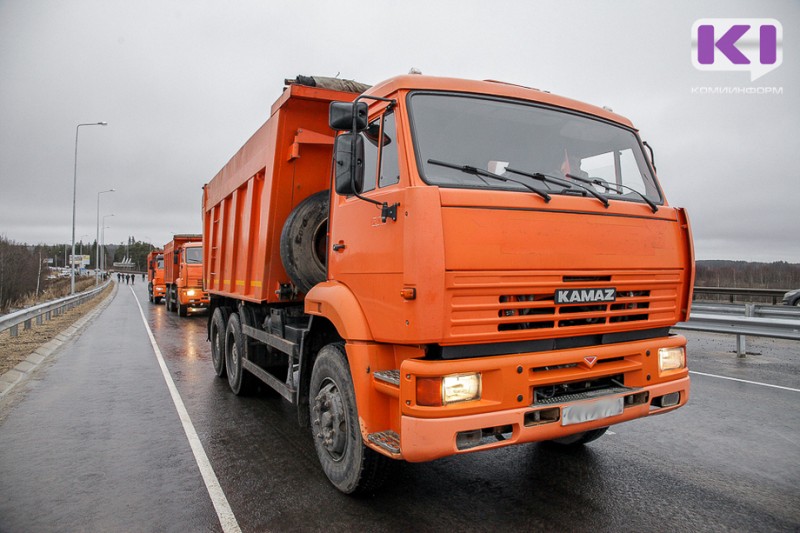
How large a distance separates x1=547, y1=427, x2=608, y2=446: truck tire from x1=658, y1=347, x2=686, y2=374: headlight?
0.92 m

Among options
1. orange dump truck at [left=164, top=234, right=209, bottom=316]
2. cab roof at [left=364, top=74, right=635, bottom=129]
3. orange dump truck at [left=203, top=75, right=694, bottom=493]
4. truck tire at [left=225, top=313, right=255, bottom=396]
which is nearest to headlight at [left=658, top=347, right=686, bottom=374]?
orange dump truck at [left=203, top=75, right=694, bottom=493]

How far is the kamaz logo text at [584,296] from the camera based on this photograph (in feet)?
11.4

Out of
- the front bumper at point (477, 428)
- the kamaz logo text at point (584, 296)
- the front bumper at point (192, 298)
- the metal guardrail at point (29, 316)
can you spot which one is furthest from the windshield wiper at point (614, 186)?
the front bumper at point (192, 298)

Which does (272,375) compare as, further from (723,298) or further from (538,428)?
(723,298)

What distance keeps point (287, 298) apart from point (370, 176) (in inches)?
88.5

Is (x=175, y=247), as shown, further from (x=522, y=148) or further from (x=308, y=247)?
(x=522, y=148)

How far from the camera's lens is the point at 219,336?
8.24 metres

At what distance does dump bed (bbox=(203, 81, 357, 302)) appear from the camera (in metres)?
5.38

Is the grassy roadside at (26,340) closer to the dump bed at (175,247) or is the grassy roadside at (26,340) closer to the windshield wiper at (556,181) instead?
the dump bed at (175,247)

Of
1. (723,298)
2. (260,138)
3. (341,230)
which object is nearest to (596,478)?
(341,230)

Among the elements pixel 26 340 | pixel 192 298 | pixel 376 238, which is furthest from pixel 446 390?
pixel 192 298

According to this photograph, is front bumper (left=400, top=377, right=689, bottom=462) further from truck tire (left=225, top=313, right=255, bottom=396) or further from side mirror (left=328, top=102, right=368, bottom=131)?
truck tire (left=225, top=313, right=255, bottom=396)

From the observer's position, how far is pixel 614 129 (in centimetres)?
445

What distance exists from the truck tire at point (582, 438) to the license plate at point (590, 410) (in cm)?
111
